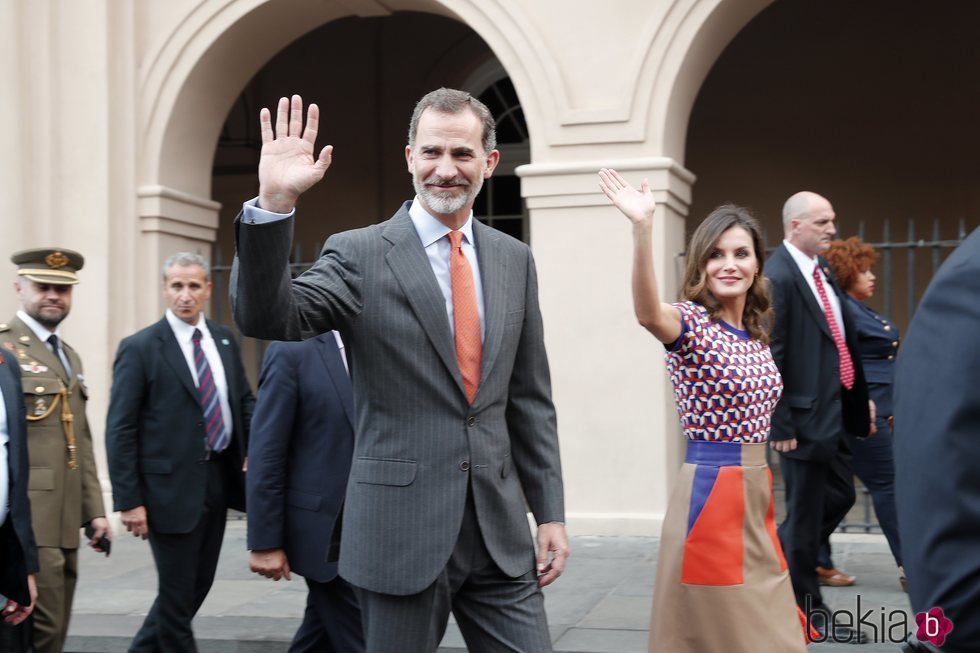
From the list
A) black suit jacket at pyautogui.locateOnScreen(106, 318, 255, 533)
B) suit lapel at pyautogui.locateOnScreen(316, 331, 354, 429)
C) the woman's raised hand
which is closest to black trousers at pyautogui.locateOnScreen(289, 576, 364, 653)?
suit lapel at pyautogui.locateOnScreen(316, 331, 354, 429)

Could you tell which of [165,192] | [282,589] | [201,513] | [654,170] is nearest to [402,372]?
[201,513]

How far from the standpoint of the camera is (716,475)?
13.0ft

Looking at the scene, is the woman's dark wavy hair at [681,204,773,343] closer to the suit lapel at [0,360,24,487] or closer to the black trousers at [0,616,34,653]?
the suit lapel at [0,360,24,487]

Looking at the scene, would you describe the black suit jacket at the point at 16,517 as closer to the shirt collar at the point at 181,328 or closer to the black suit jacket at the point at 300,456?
the black suit jacket at the point at 300,456

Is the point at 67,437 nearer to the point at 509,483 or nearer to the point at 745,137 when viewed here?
the point at 509,483

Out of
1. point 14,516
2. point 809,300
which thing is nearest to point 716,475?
point 809,300

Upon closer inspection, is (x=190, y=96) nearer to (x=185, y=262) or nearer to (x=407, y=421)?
(x=185, y=262)

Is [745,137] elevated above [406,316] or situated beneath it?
elevated above

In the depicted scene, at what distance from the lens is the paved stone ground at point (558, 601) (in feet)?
19.2

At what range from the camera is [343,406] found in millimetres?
4469

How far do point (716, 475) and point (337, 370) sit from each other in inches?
54.6

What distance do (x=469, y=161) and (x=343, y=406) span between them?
1.54m

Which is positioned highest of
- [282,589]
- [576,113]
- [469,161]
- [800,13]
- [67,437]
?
[800,13]

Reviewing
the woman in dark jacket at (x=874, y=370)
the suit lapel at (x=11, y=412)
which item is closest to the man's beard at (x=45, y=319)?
the suit lapel at (x=11, y=412)
